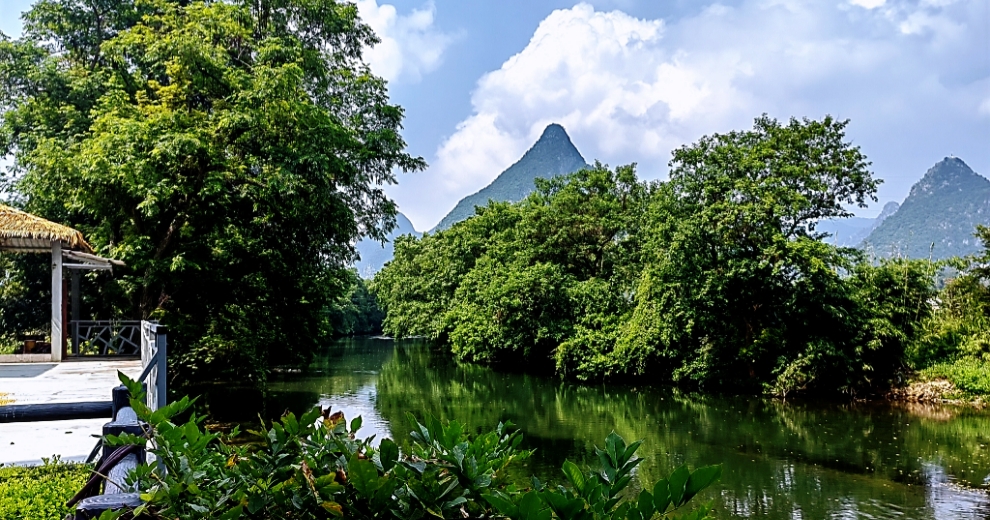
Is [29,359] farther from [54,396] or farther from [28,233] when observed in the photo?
[54,396]

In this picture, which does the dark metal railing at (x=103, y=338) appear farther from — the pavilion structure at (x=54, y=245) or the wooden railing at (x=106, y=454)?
the wooden railing at (x=106, y=454)

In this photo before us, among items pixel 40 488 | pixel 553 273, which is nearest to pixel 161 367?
pixel 40 488

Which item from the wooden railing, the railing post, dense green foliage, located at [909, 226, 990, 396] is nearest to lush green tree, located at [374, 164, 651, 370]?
dense green foliage, located at [909, 226, 990, 396]

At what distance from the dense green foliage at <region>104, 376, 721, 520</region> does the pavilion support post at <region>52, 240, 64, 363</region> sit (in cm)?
1033

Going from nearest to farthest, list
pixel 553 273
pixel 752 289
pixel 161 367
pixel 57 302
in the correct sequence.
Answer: pixel 161 367, pixel 57 302, pixel 752 289, pixel 553 273

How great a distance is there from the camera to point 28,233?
954 centimetres

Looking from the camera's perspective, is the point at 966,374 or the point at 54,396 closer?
the point at 54,396

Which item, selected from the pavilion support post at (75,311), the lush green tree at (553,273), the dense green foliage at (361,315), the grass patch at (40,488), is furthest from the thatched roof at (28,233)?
the dense green foliage at (361,315)

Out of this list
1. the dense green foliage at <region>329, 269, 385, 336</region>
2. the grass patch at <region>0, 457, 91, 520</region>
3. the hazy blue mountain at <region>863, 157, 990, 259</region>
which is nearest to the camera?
Result: the grass patch at <region>0, 457, 91, 520</region>

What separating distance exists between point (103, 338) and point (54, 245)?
2.48m

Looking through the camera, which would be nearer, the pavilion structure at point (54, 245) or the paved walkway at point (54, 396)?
the paved walkway at point (54, 396)

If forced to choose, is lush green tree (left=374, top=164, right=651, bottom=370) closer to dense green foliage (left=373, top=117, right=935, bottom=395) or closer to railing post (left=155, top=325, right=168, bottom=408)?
dense green foliage (left=373, top=117, right=935, bottom=395)

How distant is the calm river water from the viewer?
8883 mm

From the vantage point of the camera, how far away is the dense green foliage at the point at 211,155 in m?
11.1
